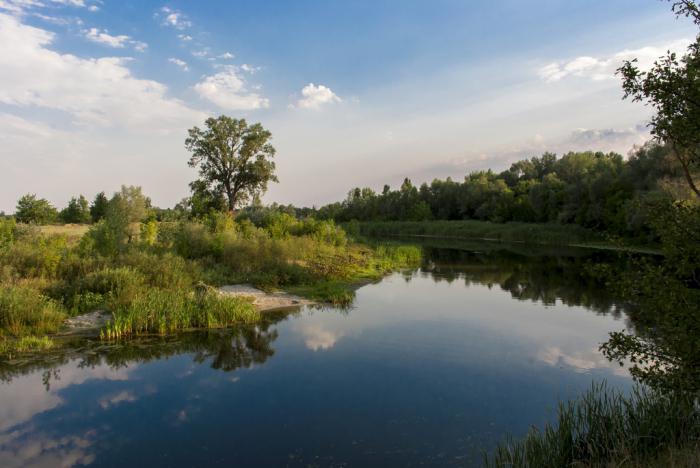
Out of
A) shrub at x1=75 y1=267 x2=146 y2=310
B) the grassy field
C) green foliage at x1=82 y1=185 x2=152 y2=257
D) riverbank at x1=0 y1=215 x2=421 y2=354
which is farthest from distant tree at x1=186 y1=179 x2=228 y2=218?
shrub at x1=75 y1=267 x2=146 y2=310

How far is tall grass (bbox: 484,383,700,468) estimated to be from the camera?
6.02 metres

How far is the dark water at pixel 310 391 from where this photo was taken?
25.0ft

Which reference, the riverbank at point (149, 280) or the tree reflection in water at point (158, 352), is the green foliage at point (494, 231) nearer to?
the riverbank at point (149, 280)

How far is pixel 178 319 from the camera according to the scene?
49.1 ft

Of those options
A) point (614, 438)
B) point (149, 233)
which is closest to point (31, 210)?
point (149, 233)

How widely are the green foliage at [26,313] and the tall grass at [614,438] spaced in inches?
519

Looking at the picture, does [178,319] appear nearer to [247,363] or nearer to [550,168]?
[247,363]

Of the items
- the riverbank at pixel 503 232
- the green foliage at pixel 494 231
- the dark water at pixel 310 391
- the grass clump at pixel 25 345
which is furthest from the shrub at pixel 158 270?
the green foliage at pixel 494 231

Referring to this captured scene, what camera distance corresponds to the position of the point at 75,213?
62875 mm

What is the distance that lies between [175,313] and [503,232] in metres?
58.6

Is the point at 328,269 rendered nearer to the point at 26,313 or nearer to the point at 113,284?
the point at 113,284

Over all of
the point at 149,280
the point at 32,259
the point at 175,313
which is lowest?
the point at 175,313

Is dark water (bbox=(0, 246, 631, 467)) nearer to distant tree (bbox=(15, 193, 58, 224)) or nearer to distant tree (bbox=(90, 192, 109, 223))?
distant tree (bbox=(15, 193, 58, 224))

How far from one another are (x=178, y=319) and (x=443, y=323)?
938 cm
